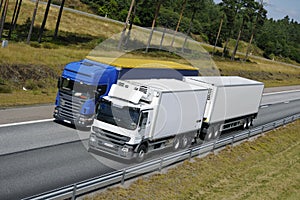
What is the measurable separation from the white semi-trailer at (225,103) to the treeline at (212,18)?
42.0 m

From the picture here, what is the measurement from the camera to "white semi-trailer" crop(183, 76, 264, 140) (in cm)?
2488

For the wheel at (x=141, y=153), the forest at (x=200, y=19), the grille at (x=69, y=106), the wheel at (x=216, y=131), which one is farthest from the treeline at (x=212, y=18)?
the wheel at (x=141, y=153)

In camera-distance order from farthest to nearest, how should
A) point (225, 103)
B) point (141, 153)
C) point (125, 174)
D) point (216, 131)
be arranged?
point (216, 131) < point (225, 103) < point (141, 153) < point (125, 174)

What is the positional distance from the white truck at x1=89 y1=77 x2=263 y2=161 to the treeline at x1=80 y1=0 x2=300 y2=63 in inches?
1862

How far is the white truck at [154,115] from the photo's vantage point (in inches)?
740

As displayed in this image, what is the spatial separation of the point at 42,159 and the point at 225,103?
12571 millimetres

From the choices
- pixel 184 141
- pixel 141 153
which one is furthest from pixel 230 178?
pixel 141 153

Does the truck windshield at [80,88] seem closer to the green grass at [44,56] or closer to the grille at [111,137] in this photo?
the grille at [111,137]

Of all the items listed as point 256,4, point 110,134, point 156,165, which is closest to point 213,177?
point 156,165

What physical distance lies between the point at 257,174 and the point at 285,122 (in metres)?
16.8

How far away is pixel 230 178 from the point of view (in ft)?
64.7

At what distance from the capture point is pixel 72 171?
1752cm

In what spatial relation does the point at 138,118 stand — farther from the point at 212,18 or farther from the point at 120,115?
the point at 212,18

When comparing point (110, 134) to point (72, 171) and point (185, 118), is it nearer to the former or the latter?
point (72, 171)
